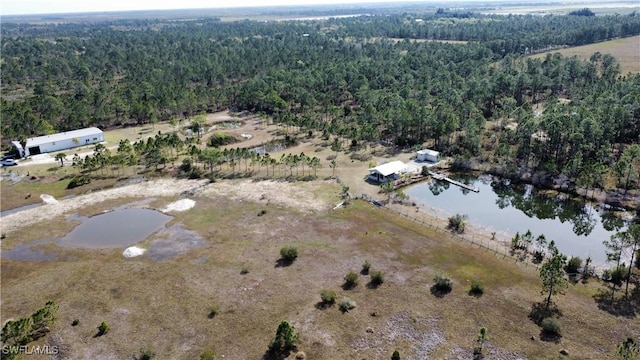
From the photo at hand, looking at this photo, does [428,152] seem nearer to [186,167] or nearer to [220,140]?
[220,140]

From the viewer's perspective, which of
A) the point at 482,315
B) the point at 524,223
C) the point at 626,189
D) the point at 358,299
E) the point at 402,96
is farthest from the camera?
the point at 402,96

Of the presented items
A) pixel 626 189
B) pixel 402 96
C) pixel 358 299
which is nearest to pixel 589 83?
pixel 402 96

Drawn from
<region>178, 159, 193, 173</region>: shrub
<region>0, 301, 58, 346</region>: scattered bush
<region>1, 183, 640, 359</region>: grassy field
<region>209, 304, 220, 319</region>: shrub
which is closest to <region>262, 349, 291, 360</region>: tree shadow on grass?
<region>1, 183, 640, 359</region>: grassy field

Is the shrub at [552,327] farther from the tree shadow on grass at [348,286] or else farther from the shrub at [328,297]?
the shrub at [328,297]

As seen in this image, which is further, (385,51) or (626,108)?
(385,51)

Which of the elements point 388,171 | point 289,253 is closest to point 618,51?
point 388,171

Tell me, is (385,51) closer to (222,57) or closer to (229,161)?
(222,57)

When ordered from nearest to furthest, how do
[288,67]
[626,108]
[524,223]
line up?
1. [524,223]
2. [626,108]
3. [288,67]
